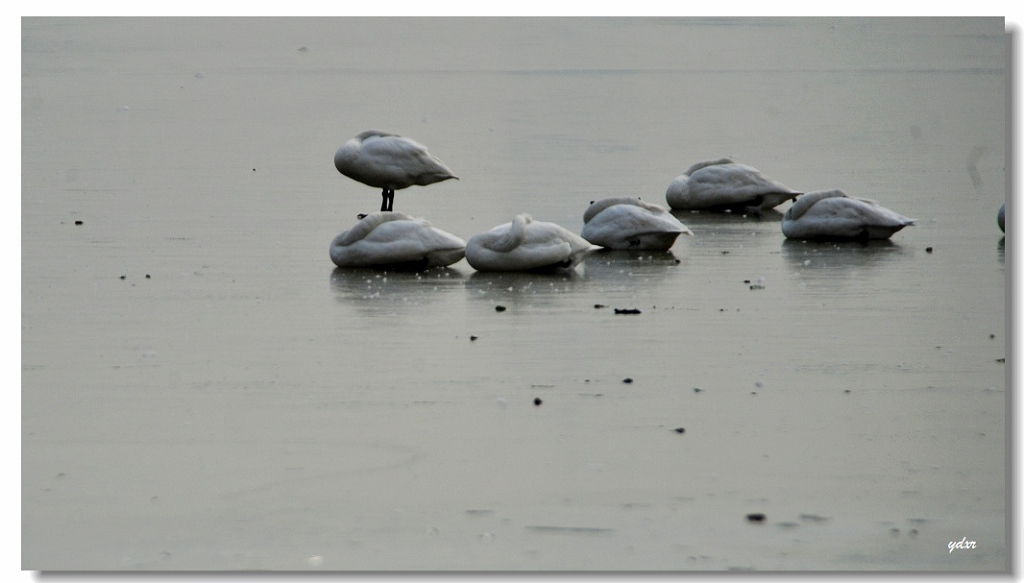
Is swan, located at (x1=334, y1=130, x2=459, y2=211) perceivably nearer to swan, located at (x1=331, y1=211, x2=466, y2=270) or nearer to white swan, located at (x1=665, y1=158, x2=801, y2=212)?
white swan, located at (x1=665, y1=158, x2=801, y2=212)

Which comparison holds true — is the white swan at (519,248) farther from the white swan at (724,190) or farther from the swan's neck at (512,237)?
the white swan at (724,190)

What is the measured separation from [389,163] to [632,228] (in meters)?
2.20

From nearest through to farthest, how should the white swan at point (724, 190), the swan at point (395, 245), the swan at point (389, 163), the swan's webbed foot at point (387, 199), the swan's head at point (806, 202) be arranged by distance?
1. the swan at point (395, 245)
2. the swan's head at point (806, 202)
3. the swan at point (389, 163)
4. the swan's webbed foot at point (387, 199)
5. the white swan at point (724, 190)

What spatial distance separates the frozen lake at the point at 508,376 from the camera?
4.88m

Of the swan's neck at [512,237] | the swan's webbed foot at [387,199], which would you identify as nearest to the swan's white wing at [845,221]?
the swan's neck at [512,237]

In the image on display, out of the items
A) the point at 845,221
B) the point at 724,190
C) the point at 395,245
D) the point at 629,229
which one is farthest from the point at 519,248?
the point at 724,190

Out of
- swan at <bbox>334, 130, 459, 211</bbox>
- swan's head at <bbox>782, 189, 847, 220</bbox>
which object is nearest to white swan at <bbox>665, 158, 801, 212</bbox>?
swan's head at <bbox>782, 189, 847, 220</bbox>

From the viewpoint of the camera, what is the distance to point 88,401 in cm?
627

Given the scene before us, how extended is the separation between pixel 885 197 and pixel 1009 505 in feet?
24.7

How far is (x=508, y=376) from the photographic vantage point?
666 cm

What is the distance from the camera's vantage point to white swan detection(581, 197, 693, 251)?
9727 millimetres

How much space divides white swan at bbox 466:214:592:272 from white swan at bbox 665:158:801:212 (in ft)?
9.67

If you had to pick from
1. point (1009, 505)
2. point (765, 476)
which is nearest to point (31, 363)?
point (765, 476)

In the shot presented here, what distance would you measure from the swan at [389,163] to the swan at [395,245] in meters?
1.95
